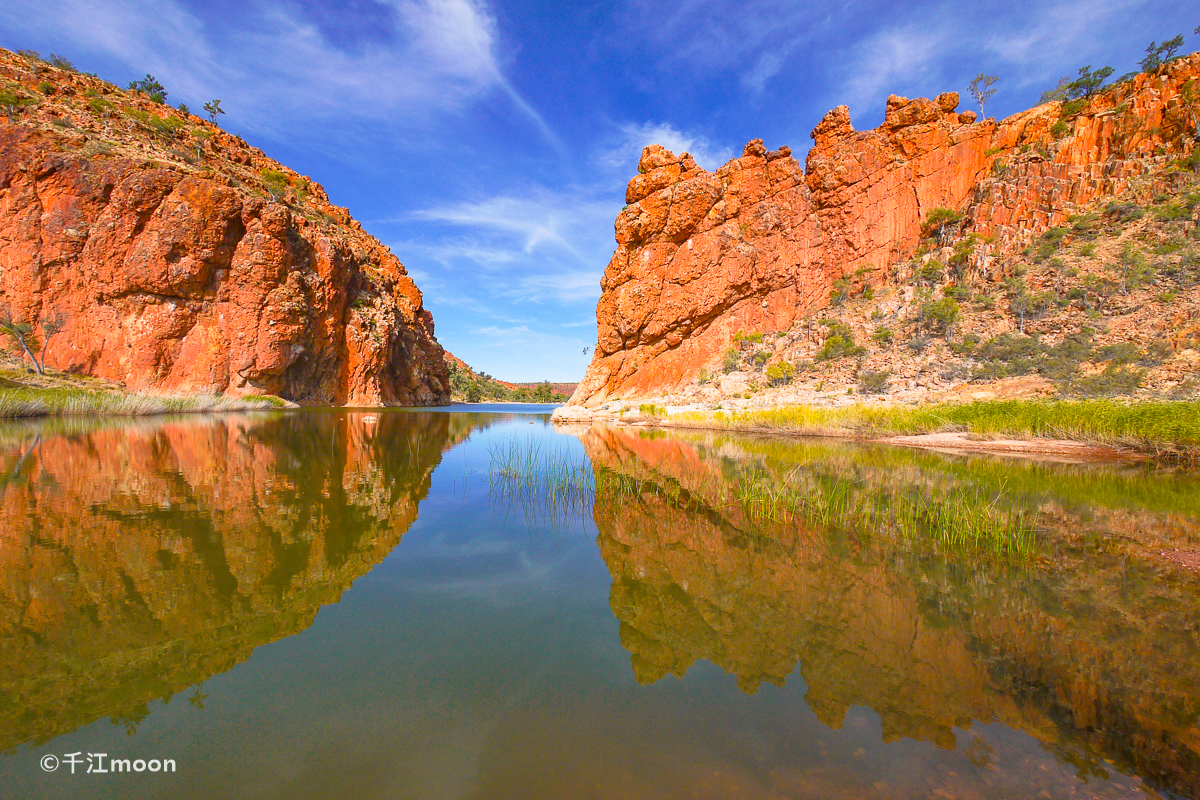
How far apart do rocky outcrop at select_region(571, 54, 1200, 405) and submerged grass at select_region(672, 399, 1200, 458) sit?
21744mm

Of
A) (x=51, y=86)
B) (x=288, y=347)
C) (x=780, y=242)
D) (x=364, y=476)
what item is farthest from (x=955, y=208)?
(x=51, y=86)

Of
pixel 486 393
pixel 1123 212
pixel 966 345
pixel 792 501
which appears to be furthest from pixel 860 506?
pixel 486 393

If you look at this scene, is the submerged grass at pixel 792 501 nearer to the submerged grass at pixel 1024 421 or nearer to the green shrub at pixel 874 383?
the submerged grass at pixel 1024 421

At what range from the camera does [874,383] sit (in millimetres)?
30266

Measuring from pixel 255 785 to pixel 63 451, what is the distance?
15.3 m

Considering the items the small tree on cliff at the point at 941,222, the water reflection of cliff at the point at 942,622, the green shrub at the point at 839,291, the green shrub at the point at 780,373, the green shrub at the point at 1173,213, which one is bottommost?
the water reflection of cliff at the point at 942,622

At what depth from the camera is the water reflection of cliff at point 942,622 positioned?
310cm

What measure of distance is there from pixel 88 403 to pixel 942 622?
3816 cm

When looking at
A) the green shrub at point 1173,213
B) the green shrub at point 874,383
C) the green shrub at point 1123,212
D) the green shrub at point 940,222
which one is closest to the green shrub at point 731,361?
the green shrub at point 874,383

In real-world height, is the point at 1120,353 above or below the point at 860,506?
above

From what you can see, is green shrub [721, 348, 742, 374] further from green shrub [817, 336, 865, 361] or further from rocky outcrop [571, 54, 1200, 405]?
green shrub [817, 336, 865, 361]

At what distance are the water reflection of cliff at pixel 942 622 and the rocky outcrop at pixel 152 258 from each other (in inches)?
2072

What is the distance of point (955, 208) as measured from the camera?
134 ft

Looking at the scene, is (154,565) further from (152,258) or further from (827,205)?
(152,258)
